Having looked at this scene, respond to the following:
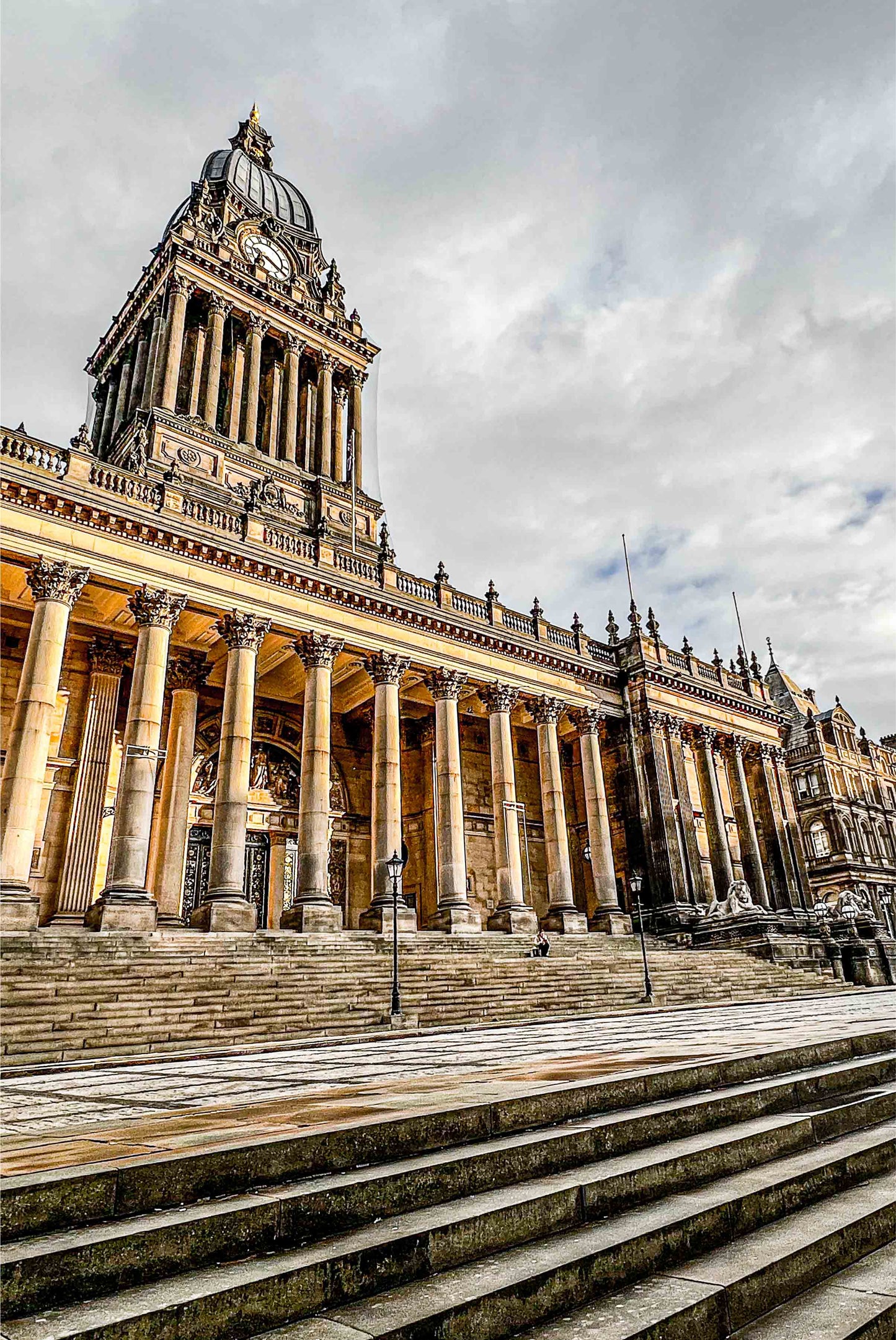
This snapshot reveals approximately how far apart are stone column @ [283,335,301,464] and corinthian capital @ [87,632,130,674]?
1472 centimetres

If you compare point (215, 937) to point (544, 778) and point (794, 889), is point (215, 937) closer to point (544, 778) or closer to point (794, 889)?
point (544, 778)

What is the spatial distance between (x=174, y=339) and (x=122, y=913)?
25490mm

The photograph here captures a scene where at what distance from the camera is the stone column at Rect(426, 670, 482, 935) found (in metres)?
24.8

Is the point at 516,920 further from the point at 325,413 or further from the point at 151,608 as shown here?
the point at 325,413

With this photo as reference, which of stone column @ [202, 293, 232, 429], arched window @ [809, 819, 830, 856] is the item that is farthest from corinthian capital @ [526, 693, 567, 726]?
arched window @ [809, 819, 830, 856]

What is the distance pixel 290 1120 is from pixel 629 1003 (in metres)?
16.5

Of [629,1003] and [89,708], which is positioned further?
[89,708]

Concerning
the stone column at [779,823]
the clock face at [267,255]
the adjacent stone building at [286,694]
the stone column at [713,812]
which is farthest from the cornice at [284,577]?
the clock face at [267,255]

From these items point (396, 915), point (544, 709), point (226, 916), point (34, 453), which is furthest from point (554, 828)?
point (34, 453)

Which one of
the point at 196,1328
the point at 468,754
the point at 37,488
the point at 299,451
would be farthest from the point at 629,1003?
the point at 299,451

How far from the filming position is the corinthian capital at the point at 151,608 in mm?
21625

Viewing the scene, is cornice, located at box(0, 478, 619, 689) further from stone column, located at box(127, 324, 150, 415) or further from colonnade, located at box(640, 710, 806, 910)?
stone column, located at box(127, 324, 150, 415)

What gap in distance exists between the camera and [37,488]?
66.5 ft

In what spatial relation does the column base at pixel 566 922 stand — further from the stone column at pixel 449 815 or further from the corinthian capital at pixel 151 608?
the corinthian capital at pixel 151 608
